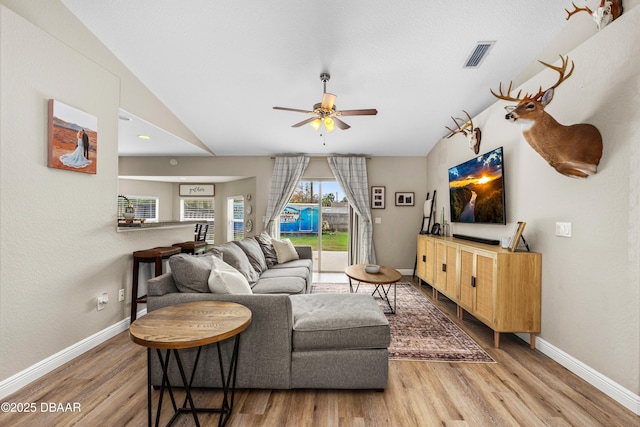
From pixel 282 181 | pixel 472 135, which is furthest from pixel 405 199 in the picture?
pixel 282 181

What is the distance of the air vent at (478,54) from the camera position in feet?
8.52

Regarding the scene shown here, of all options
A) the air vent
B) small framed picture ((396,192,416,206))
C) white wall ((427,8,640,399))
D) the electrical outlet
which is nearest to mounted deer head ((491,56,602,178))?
white wall ((427,8,640,399))

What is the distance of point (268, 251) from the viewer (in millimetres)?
4008

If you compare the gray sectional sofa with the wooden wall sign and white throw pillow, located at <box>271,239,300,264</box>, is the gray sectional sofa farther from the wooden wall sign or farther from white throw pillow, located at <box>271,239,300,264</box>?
the wooden wall sign

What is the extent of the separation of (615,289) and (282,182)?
4.59 metres

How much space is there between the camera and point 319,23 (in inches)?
94.3

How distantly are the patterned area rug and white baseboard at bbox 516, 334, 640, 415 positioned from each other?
54 centimetres

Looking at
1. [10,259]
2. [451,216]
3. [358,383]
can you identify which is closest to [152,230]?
[10,259]

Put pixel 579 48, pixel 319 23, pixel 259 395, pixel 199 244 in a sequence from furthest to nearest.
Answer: pixel 199 244 → pixel 319 23 → pixel 579 48 → pixel 259 395

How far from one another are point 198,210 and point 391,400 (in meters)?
6.63

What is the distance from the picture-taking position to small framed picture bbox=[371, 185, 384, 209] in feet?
17.7

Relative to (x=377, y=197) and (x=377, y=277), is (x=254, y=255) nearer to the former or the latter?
(x=377, y=277)

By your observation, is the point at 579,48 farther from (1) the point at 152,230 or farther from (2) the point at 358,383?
(1) the point at 152,230

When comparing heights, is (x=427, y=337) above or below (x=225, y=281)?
below
